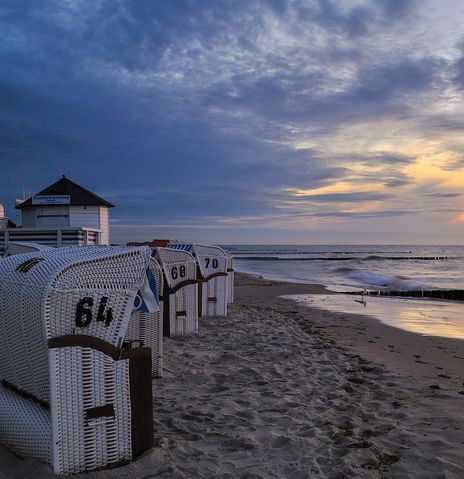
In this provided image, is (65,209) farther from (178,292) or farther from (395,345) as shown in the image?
(395,345)

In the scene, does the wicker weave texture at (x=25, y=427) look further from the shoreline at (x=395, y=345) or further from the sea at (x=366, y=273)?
the sea at (x=366, y=273)

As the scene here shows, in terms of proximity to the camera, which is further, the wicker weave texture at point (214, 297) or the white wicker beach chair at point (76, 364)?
the wicker weave texture at point (214, 297)

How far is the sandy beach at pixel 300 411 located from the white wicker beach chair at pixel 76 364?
0.51 feet

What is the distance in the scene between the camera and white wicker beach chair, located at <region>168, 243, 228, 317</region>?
10.4 m

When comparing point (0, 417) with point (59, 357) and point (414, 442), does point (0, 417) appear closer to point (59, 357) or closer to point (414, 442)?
point (59, 357)

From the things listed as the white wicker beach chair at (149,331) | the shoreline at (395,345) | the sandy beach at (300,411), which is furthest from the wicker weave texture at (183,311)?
the shoreline at (395,345)

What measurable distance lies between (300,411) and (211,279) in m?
6.11

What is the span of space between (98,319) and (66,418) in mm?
657

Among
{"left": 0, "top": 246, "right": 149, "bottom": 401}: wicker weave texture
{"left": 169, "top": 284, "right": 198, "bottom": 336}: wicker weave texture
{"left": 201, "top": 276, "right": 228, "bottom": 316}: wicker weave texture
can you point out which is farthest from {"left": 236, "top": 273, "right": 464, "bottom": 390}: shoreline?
{"left": 0, "top": 246, "right": 149, "bottom": 401}: wicker weave texture

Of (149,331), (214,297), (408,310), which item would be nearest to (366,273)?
(408,310)

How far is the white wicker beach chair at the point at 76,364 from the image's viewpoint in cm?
319

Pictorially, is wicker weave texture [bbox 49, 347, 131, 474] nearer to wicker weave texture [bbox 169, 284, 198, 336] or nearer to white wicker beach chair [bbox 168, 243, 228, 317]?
wicker weave texture [bbox 169, 284, 198, 336]

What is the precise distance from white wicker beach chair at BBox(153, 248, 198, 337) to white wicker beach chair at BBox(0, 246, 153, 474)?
4056 mm

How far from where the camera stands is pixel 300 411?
480 centimetres
